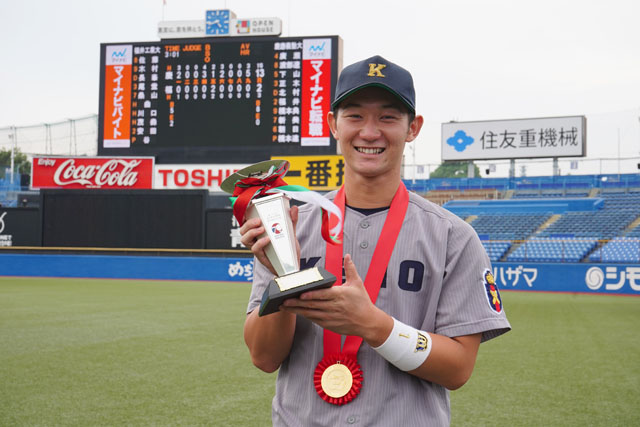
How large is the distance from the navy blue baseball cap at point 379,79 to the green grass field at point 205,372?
2.84m

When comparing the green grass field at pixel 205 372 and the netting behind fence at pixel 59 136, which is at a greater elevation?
the netting behind fence at pixel 59 136

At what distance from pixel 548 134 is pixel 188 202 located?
18829 millimetres

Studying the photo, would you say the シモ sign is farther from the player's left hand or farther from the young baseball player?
the player's left hand

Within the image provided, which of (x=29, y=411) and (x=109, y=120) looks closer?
(x=29, y=411)

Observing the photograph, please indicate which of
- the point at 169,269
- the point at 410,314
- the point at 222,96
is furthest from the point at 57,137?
the point at 410,314

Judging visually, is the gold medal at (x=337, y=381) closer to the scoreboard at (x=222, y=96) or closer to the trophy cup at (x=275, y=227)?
the trophy cup at (x=275, y=227)

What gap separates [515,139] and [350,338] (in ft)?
97.8

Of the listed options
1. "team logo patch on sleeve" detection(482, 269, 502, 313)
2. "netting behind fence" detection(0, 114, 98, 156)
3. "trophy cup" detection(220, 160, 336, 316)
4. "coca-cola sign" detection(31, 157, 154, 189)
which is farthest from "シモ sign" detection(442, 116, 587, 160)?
"trophy cup" detection(220, 160, 336, 316)

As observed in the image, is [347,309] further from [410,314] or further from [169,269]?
[169,269]

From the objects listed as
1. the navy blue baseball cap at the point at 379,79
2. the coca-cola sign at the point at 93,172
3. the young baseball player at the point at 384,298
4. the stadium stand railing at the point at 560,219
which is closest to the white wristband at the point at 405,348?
the young baseball player at the point at 384,298

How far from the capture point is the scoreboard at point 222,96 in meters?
17.8

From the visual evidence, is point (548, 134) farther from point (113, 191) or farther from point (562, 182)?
point (113, 191)

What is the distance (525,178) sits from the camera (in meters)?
31.5

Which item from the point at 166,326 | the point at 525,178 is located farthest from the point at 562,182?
the point at 166,326
